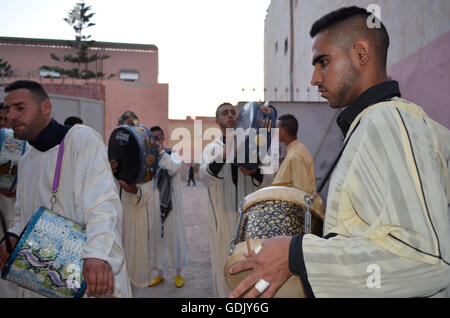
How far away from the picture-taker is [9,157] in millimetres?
3293

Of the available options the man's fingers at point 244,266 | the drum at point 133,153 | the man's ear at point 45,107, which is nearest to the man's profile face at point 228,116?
the drum at point 133,153

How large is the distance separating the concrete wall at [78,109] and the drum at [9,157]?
4.87 m

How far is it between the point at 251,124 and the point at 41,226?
191 centimetres

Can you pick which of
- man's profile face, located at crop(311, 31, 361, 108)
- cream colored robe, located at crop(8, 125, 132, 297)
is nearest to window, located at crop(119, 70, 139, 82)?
cream colored robe, located at crop(8, 125, 132, 297)

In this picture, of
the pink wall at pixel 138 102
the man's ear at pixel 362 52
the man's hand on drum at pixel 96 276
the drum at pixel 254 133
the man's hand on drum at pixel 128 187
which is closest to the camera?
the man's ear at pixel 362 52

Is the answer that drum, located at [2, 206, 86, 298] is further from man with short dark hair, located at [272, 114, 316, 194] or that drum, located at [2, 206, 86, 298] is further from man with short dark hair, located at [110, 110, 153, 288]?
man with short dark hair, located at [110, 110, 153, 288]

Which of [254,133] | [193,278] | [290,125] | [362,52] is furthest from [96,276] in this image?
[193,278]

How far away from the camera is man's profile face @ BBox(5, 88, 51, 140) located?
2203mm

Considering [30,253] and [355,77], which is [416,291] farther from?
[30,253]

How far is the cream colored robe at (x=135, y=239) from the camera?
4.78 meters

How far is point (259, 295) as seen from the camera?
1065 mm

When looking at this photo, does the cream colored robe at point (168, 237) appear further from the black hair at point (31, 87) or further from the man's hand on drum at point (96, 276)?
the man's hand on drum at point (96, 276)

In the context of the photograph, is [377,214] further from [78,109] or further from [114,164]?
[78,109]
